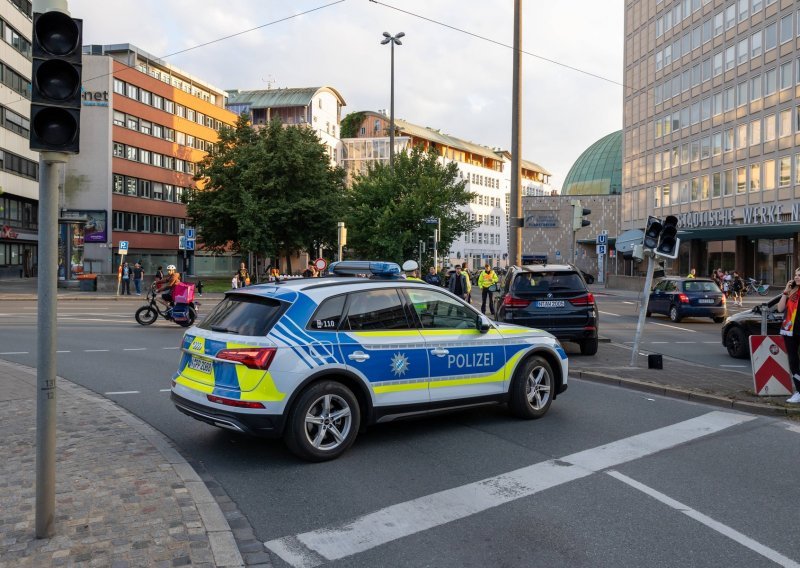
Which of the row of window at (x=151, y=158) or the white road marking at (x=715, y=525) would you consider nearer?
the white road marking at (x=715, y=525)

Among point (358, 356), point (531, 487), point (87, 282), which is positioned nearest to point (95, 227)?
point (87, 282)

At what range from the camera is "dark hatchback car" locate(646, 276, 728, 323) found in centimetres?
2452

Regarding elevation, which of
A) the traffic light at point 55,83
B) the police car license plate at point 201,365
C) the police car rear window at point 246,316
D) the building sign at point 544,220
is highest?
the building sign at point 544,220

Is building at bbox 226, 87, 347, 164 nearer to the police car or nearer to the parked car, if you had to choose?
the parked car

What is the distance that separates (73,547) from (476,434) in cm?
422

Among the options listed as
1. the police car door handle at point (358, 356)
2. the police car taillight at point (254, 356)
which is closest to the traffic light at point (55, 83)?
the police car taillight at point (254, 356)

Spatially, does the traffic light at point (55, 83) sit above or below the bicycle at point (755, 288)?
above

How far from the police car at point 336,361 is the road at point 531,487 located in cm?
37

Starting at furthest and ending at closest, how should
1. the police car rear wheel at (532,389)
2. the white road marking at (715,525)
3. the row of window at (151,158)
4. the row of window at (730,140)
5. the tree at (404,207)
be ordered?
the row of window at (151,158)
the row of window at (730,140)
the tree at (404,207)
the police car rear wheel at (532,389)
the white road marking at (715,525)

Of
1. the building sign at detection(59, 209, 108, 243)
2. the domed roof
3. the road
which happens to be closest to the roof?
the building sign at detection(59, 209, 108, 243)

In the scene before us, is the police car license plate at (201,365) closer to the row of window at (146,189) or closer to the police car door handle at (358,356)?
the police car door handle at (358,356)

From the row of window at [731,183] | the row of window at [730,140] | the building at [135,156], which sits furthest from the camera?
the building at [135,156]

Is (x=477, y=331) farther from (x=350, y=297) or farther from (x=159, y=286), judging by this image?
(x=159, y=286)

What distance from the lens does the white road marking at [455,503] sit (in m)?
4.58
